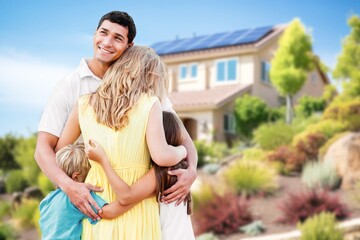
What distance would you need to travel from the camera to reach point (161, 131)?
2865mm

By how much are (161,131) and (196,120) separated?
19.4 meters

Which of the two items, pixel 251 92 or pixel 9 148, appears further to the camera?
pixel 251 92

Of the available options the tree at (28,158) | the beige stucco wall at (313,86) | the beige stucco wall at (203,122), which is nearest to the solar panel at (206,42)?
the beige stucco wall at (203,122)

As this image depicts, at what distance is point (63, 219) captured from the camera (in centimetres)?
291

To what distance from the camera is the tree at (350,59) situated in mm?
20000

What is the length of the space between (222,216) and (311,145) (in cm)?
414

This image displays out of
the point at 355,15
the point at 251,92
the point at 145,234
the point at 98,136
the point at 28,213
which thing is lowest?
the point at 28,213

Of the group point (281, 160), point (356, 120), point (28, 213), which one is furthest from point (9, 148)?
point (356, 120)

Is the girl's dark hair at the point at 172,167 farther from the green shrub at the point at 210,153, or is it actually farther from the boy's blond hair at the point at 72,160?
the green shrub at the point at 210,153

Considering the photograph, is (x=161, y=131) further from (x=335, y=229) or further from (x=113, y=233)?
(x=335, y=229)

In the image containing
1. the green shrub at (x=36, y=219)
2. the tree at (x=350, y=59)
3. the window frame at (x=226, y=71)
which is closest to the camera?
the green shrub at (x=36, y=219)

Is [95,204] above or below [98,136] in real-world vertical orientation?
below

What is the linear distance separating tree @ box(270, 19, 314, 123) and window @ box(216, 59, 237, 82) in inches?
61.9

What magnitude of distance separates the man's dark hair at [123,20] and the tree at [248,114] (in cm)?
1796
